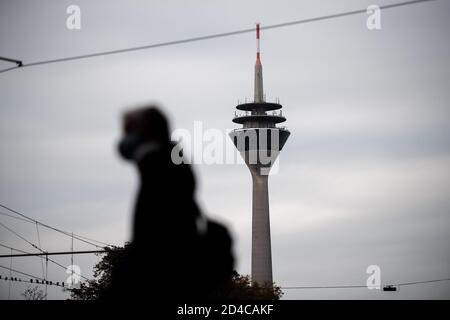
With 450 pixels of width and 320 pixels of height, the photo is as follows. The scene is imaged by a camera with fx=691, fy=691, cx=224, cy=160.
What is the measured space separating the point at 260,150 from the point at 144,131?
145535 mm

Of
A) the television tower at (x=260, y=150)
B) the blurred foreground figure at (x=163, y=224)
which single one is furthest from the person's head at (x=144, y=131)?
the television tower at (x=260, y=150)

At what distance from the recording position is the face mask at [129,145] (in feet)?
6.76

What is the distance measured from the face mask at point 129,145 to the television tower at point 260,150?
138 m

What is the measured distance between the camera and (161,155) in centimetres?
208

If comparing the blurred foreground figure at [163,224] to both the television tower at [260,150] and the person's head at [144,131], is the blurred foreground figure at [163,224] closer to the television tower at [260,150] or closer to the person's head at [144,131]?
the person's head at [144,131]

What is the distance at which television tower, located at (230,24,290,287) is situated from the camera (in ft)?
463

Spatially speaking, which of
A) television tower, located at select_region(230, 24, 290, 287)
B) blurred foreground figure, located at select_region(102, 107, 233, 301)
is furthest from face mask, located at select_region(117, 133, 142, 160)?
television tower, located at select_region(230, 24, 290, 287)

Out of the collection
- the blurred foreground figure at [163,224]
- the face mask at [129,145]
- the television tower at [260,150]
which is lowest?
the blurred foreground figure at [163,224]

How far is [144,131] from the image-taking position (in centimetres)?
206

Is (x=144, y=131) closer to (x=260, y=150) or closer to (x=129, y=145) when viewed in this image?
(x=129, y=145)
